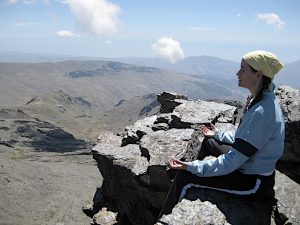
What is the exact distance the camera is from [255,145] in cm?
1098

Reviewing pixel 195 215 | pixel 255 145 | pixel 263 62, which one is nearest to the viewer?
pixel 255 145

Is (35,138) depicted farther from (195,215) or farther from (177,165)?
(195,215)

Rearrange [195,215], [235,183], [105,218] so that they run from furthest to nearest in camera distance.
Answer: [105,218]
[235,183]
[195,215]

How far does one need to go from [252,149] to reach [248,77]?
219cm

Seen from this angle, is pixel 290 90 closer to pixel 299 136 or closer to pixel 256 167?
pixel 299 136

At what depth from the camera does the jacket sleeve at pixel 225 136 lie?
13.9 m

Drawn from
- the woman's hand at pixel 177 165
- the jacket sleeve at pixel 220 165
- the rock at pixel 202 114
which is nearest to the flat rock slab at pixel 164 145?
the rock at pixel 202 114

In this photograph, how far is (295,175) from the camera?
1759 cm

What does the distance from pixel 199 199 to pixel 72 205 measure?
133 feet

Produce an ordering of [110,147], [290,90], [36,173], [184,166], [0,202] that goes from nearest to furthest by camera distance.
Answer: [184,166]
[290,90]
[110,147]
[0,202]
[36,173]

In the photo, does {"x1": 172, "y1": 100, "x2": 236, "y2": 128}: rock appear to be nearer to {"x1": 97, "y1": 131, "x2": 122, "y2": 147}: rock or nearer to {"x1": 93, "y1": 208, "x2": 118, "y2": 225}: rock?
{"x1": 93, "y1": 208, "x2": 118, "y2": 225}: rock

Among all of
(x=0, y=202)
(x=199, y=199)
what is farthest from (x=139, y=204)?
(x=0, y=202)

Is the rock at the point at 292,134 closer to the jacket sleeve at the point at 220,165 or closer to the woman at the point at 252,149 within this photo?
the woman at the point at 252,149

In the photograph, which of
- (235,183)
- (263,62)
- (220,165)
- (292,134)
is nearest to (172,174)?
(292,134)
